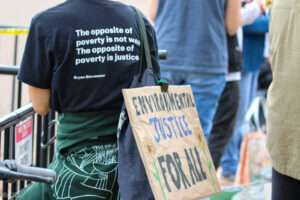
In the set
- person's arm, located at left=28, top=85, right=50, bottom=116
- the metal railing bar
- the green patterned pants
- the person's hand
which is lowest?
the green patterned pants

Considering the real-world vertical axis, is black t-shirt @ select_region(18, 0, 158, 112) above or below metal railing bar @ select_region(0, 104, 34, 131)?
above

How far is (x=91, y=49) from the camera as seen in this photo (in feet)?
8.87

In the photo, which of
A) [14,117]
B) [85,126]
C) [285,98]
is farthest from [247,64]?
[285,98]

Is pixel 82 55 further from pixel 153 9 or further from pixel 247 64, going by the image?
pixel 247 64

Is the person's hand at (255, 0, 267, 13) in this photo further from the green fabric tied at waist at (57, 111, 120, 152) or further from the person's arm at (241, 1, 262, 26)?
the green fabric tied at waist at (57, 111, 120, 152)

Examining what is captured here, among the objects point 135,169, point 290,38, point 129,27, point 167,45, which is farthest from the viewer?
point 167,45

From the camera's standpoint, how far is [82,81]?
2.71 m

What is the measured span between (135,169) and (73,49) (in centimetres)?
51

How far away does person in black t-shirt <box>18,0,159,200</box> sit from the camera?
2.67 metres

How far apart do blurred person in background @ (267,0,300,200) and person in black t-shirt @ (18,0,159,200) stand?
2.18ft

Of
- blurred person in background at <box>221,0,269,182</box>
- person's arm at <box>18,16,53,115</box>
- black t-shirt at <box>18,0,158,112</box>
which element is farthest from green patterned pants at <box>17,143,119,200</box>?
blurred person in background at <box>221,0,269,182</box>

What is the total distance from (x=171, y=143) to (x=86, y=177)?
356 millimetres

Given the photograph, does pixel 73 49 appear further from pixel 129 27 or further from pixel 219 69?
pixel 219 69

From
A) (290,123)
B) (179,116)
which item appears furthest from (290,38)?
(179,116)
